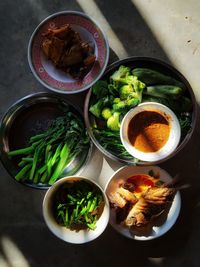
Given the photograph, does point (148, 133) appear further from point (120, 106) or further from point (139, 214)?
point (139, 214)

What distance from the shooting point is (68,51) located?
6.55 feet

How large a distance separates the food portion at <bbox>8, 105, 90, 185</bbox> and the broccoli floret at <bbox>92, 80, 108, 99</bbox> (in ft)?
0.56

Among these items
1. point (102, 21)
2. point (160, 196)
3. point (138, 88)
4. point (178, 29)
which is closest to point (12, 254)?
point (160, 196)

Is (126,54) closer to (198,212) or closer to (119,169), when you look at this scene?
(119,169)

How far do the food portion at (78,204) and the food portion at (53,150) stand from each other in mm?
86

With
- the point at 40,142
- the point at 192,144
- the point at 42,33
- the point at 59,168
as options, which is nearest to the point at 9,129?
the point at 40,142

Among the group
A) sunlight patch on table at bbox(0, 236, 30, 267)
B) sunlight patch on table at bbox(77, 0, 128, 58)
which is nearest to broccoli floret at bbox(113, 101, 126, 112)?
sunlight patch on table at bbox(77, 0, 128, 58)

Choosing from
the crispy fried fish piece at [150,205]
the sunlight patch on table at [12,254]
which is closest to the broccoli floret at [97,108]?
the crispy fried fish piece at [150,205]

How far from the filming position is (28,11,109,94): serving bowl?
204 cm

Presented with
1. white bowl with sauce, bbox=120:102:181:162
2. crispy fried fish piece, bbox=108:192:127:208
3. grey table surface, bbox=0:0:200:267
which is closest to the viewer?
white bowl with sauce, bbox=120:102:181:162

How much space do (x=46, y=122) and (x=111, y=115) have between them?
36 centimetres

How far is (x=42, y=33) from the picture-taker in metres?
2.05

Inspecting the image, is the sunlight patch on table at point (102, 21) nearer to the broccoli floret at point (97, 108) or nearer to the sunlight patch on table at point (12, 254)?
the broccoli floret at point (97, 108)

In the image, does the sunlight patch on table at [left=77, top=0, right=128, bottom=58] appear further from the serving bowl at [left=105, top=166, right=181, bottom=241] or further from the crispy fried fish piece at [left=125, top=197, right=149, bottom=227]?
the crispy fried fish piece at [left=125, top=197, right=149, bottom=227]
